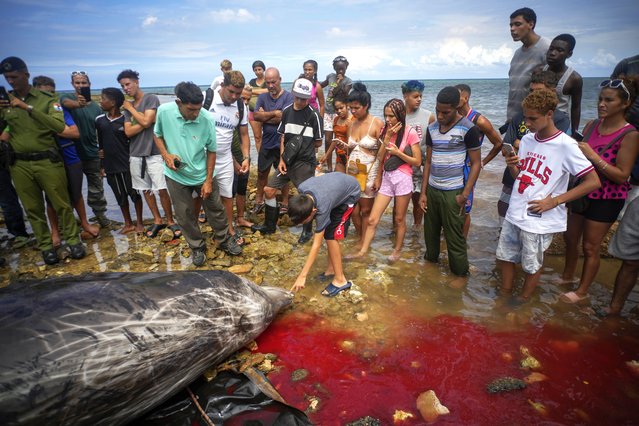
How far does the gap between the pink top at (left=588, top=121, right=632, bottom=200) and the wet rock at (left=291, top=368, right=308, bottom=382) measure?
322 centimetres

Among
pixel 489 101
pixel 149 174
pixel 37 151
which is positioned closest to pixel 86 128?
pixel 37 151

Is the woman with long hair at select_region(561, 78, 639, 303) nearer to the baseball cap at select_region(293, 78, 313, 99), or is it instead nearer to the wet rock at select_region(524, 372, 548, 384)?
the wet rock at select_region(524, 372, 548, 384)

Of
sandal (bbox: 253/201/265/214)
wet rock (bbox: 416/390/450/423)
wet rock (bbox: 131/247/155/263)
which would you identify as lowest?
wet rock (bbox: 416/390/450/423)

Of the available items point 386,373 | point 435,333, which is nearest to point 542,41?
point 435,333

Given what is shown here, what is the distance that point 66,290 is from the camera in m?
2.68

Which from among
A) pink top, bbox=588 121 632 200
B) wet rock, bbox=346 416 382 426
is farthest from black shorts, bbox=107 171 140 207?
pink top, bbox=588 121 632 200

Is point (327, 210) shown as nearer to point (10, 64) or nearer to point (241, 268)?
point (241, 268)

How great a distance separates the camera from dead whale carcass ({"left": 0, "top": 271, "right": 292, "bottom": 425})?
218cm

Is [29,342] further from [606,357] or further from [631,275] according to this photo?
[631,275]

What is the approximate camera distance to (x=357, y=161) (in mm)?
4727

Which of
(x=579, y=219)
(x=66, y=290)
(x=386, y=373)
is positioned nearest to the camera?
(x=66, y=290)

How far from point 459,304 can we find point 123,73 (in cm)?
546

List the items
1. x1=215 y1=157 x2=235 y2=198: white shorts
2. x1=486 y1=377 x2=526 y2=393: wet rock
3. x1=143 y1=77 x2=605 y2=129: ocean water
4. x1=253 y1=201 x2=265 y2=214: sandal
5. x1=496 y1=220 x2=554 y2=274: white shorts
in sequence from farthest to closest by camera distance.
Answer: x1=143 y1=77 x2=605 y2=129: ocean water < x1=253 y1=201 x2=265 y2=214: sandal < x1=215 y1=157 x2=235 y2=198: white shorts < x1=496 y1=220 x2=554 y2=274: white shorts < x1=486 y1=377 x2=526 y2=393: wet rock

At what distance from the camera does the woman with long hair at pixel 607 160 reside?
10.1 feet
